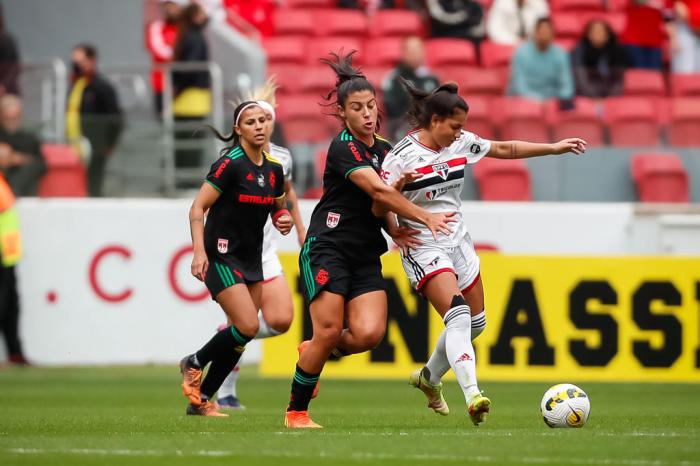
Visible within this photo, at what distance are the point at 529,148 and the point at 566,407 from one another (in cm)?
168

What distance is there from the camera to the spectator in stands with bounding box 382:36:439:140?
1534cm

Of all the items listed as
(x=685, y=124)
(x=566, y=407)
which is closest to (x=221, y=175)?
(x=566, y=407)

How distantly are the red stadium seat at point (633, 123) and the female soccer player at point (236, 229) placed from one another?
7077 mm

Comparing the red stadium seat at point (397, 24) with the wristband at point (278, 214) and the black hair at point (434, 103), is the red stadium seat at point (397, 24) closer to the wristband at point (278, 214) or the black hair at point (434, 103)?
the wristband at point (278, 214)

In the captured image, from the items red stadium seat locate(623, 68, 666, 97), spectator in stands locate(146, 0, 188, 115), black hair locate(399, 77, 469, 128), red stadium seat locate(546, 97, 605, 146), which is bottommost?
red stadium seat locate(546, 97, 605, 146)

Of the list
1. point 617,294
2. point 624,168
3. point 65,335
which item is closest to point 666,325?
point 617,294

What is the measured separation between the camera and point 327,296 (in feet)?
28.0

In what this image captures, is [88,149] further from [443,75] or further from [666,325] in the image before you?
[666,325]

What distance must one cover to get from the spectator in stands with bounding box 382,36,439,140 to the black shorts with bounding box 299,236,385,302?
6.59 metres

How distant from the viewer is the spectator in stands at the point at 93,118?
15.3 metres

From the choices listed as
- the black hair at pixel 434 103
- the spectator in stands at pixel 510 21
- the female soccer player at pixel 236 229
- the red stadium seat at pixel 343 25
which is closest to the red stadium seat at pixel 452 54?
the spectator in stands at pixel 510 21

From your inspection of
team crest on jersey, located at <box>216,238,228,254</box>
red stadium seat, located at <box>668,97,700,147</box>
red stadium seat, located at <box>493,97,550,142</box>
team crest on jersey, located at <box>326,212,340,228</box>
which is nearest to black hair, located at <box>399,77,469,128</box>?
team crest on jersey, located at <box>326,212,340,228</box>

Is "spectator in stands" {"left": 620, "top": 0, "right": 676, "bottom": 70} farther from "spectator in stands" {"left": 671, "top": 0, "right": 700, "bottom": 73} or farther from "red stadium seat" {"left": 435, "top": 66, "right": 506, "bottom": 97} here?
"red stadium seat" {"left": 435, "top": 66, "right": 506, "bottom": 97}

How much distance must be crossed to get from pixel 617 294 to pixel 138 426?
6414 mm
